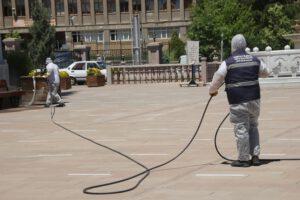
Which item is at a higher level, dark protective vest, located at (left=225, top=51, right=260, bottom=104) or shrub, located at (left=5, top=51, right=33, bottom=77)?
dark protective vest, located at (left=225, top=51, right=260, bottom=104)

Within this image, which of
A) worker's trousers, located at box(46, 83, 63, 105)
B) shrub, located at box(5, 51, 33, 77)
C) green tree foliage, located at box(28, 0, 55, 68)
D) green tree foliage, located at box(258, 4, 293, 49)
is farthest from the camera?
green tree foliage, located at box(28, 0, 55, 68)

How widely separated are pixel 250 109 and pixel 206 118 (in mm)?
7625

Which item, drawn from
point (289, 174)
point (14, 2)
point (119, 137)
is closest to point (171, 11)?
point (14, 2)

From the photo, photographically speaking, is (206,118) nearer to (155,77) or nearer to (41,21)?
(155,77)

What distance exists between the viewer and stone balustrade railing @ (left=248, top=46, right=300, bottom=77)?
2833cm

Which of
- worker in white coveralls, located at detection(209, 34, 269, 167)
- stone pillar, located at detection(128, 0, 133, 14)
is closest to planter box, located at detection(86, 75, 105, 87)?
worker in white coveralls, located at detection(209, 34, 269, 167)

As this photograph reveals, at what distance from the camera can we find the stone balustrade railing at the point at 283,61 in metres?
28.3

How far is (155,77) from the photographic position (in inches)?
1543

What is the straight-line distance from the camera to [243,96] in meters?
9.46

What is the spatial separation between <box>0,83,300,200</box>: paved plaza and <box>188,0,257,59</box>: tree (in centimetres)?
2607

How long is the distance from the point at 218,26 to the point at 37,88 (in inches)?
966

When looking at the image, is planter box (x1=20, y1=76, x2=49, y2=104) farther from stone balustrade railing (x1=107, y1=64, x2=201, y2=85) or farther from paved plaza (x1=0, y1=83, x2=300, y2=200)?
stone balustrade railing (x1=107, y1=64, x2=201, y2=85)

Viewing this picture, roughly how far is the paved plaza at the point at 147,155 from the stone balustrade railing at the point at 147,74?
1752cm

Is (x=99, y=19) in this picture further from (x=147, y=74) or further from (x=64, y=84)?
(x=64, y=84)
